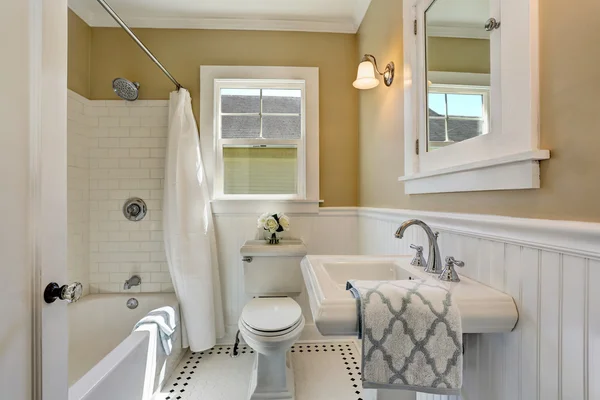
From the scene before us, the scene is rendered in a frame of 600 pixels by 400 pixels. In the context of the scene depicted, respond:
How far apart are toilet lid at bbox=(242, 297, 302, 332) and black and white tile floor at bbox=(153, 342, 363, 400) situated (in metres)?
0.48

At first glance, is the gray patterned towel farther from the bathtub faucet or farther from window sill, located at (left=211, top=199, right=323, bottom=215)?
the bathtub faucet

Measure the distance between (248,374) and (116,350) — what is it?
83 centimetres

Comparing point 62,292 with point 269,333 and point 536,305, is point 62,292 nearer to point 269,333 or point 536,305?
point 269,333

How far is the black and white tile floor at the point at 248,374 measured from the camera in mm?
1576

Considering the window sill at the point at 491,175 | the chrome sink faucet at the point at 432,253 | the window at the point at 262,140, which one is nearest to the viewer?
the window sill at the point at 491,175

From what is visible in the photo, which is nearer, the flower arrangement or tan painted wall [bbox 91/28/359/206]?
the flower arrangement

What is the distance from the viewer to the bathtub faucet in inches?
81.3

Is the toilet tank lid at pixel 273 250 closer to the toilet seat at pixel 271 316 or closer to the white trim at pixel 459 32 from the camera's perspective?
the toilet seat at pixel 271 316

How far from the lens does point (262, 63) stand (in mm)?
2166

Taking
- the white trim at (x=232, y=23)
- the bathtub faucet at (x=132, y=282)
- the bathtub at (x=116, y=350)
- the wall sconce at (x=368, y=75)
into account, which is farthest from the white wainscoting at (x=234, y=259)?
the white trim at (x=232, y=23)

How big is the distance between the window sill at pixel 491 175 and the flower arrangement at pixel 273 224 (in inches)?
43.1

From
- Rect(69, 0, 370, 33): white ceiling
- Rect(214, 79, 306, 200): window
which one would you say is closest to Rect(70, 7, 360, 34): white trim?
Rect(69, 0, 370, 33): white ceiling

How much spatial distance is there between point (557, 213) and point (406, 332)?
1.44 feet

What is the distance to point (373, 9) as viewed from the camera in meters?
1.80
